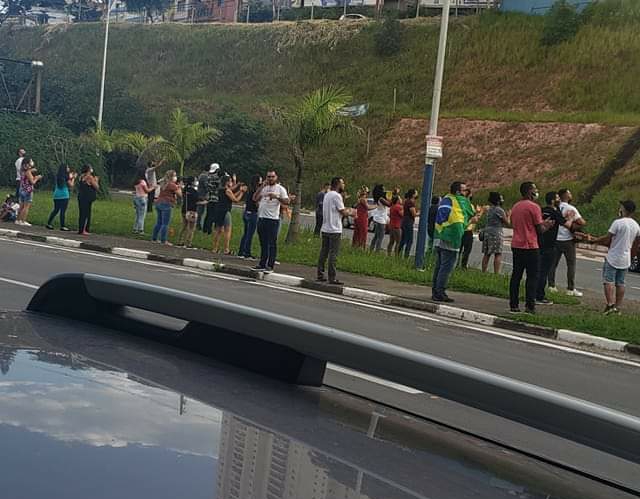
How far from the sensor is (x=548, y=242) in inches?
595

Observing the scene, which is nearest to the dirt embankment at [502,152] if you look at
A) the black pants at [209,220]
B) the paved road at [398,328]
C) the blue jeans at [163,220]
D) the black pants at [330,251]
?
the black pants at [209,220]

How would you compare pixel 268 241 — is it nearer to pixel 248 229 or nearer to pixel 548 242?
pixel 248 229

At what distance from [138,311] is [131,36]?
7745cm

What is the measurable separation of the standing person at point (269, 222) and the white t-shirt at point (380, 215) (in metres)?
4.87

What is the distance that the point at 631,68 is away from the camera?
51125mm

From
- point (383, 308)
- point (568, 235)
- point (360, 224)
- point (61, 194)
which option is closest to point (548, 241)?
point (568, 235)

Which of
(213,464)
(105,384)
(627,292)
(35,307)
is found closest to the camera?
(213,464)

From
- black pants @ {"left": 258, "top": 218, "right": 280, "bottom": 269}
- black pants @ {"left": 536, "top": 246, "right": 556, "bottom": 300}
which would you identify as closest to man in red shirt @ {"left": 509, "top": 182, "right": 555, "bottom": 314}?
black pants @ {"left": 536, "top": 246, "right": 556, "bottom": 300}

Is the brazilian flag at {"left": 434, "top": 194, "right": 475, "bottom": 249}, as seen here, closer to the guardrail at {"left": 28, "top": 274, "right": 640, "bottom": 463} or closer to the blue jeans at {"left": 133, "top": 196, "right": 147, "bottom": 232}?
the blue jeans at {"left": 133, "top": 196, "right": 147, "bottom": 232}

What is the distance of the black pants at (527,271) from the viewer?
1340 centimetres

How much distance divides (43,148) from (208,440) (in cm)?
3494

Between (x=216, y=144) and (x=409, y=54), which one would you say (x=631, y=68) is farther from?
(x=216, y=144)

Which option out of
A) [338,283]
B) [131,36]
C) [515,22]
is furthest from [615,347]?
[131,36]

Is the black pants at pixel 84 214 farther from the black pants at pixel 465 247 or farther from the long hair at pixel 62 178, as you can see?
the black pants at pixel 465 247
